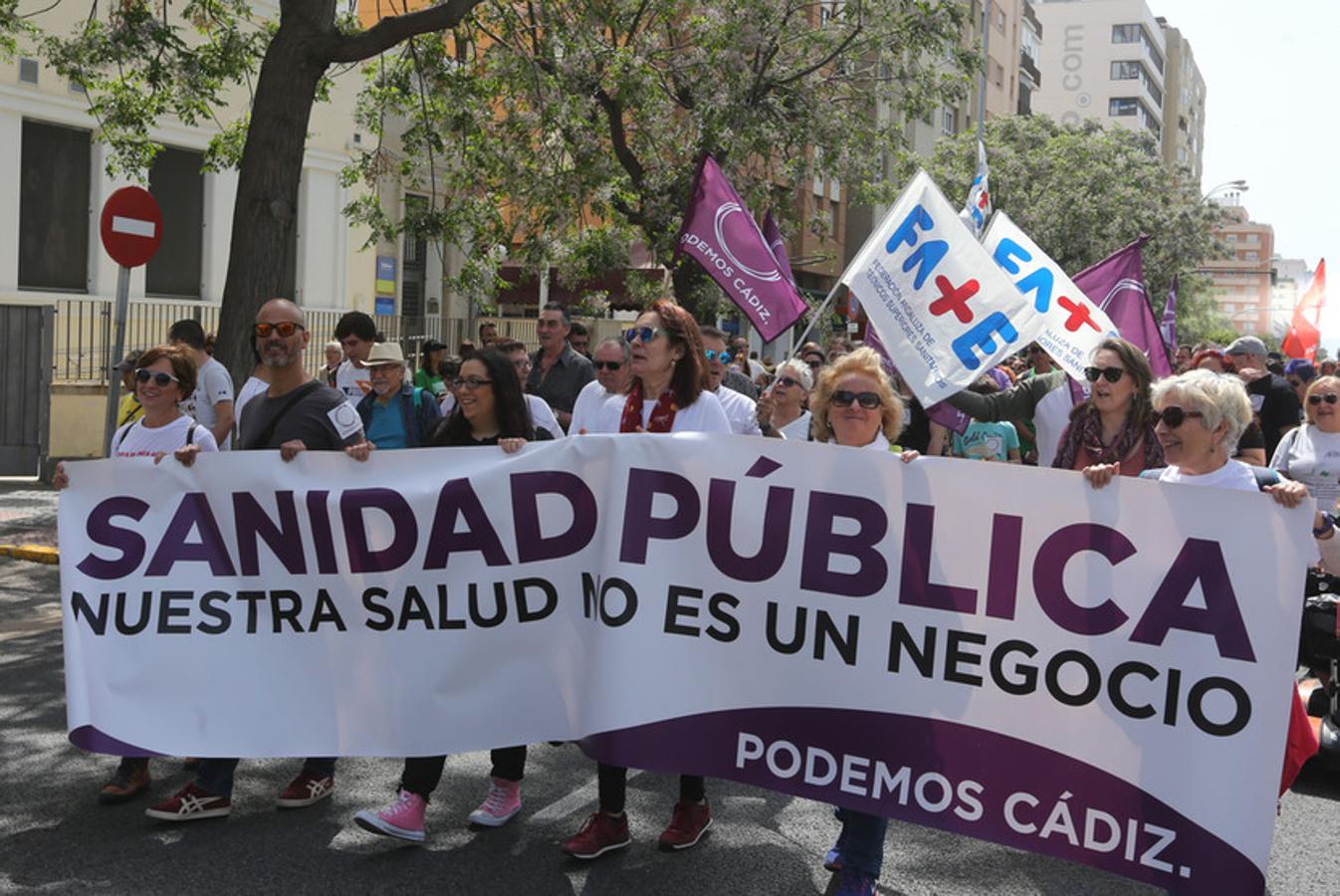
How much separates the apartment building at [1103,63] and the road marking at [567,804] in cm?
10810

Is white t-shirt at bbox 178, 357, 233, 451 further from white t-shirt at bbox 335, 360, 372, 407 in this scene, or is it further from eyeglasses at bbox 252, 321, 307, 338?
eyeglasses at bbox 252, 321, 307, 338

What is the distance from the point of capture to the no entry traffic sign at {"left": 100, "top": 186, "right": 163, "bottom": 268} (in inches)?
431

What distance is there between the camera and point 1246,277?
171625mm

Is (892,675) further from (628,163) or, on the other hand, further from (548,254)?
(548,254)

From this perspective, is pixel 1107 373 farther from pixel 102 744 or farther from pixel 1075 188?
pixel 1075 188

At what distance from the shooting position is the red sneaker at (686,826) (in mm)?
5008

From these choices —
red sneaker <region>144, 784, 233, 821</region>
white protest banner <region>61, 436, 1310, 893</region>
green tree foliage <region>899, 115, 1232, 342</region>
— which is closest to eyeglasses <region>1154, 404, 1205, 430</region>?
white protest banner <region>61, 436, 1310, 893</region>

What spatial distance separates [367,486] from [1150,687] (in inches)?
103

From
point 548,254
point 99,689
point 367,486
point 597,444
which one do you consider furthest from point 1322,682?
point 548,254

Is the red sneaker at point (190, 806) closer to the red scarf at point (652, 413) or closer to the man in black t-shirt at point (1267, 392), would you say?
the red scarf at point (652, 413)

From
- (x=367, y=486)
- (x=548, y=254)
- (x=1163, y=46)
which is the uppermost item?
(x=1163, y=46)

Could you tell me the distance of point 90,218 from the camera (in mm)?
19734

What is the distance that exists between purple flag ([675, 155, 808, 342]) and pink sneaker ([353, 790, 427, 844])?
602 cm

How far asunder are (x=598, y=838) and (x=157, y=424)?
2262 mm
